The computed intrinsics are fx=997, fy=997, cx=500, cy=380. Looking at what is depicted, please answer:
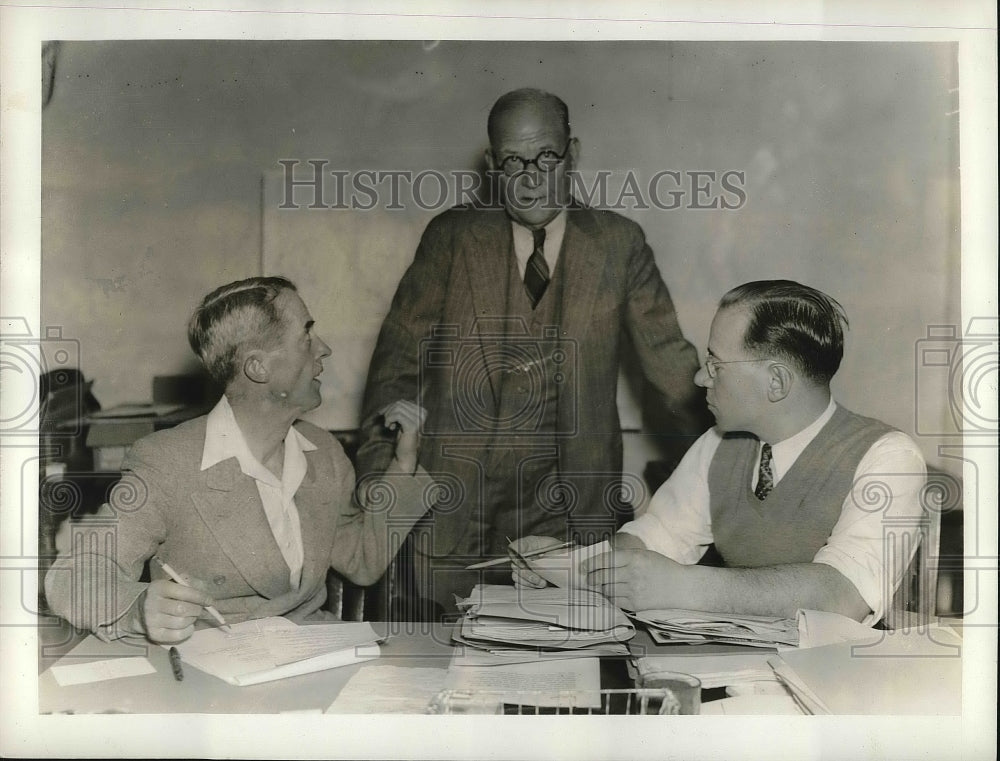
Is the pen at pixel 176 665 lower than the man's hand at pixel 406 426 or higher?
lower

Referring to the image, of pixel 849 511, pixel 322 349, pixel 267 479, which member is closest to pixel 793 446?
pixel 849 511

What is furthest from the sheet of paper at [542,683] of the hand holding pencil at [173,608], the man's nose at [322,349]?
the man's nose at [322,349]

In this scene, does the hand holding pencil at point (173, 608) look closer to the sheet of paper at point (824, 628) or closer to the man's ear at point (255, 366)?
the man's ear at point (255, 366)

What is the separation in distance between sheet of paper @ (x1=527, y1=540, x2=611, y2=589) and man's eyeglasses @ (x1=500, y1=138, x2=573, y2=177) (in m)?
1.11

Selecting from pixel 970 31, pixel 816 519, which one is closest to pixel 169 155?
pixel 816 519

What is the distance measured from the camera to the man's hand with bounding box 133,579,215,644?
2.83m

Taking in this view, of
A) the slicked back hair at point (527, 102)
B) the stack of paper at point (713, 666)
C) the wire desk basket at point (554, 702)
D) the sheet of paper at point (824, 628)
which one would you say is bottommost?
the wire desk basket at point (554, 702)

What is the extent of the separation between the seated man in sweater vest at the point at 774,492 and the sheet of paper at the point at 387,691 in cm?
40

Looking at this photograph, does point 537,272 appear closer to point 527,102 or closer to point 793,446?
point 527,102

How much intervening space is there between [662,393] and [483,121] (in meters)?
0.95

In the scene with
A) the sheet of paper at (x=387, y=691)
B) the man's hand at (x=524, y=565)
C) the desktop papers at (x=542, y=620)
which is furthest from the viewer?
the man's hand at (x=524, y=565)

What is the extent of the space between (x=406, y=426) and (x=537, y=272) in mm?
593

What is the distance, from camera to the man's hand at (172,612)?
9.29ft

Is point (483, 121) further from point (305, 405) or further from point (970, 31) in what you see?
point (970, 31)
